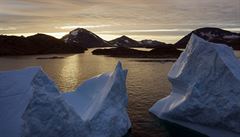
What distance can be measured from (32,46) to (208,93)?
11329 centimetres

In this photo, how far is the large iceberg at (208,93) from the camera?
19.5 meters

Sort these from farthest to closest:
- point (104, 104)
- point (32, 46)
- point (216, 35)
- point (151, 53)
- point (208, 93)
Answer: point (216, 35) → point (32, 46) → point (151, 53) → point (208, 93) → point (104, 104)

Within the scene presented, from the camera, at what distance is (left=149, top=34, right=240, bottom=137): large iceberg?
19.5 m

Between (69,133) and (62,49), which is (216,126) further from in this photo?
(62,49)

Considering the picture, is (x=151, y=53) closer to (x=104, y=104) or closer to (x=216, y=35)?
(x=104, y=104)

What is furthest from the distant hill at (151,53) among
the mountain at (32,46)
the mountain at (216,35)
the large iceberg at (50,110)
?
the mountain at (216,35)

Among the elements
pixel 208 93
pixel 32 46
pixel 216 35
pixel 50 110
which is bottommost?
pixel 32 46

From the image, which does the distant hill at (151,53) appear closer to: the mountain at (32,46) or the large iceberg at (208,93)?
the mountain at (32,46)

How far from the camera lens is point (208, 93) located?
20.5 metres

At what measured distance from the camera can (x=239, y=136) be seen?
19.3m

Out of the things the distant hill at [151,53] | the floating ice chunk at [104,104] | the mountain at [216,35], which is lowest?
the distant hill at [151,53]

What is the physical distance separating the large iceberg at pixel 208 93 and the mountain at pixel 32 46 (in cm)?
9686

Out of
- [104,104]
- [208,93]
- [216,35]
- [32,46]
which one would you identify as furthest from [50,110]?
[216,35]

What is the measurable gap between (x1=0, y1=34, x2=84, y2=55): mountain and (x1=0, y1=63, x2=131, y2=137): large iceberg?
9784cm
